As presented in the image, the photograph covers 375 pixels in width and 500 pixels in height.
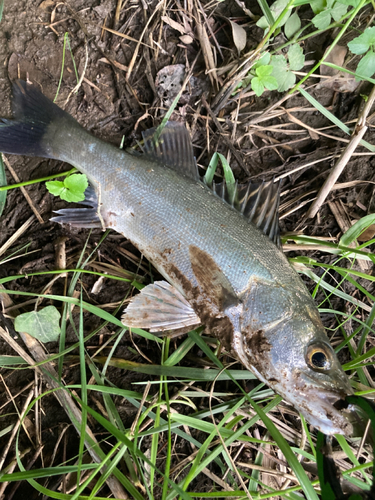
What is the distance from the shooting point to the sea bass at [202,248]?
6.23 feet

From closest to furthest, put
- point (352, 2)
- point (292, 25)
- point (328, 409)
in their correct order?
point (328, 409) < point (352, 2) < point (292, 25)

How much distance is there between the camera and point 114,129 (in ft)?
8.32

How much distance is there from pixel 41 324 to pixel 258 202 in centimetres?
175

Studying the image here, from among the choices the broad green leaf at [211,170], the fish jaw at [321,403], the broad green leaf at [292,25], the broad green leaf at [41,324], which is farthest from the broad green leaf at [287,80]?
the broad green leaf at [41,324]

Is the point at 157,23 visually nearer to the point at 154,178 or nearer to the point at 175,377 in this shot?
the point at 154,178

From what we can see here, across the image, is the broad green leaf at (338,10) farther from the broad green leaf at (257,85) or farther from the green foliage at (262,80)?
the broad green leaf at (257,85)

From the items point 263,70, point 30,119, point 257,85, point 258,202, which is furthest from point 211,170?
point 30,119

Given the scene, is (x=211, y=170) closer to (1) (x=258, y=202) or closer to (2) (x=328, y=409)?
(1) (x=258, y=202)

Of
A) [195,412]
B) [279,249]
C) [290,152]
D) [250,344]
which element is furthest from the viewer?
[290,152]

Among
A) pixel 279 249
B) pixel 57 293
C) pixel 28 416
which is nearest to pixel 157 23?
pixel 279 249

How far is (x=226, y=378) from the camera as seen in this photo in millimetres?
2328

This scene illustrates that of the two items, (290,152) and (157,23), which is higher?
(157,23)

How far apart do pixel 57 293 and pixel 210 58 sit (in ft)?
6.94

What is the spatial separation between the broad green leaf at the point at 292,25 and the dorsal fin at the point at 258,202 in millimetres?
1189
